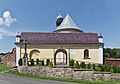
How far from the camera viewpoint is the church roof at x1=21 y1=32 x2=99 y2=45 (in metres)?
41.8

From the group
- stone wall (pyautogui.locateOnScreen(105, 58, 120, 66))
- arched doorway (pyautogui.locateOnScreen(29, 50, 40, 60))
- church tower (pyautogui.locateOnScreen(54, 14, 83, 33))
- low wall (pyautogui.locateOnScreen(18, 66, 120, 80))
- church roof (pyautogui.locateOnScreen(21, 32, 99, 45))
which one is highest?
church tower (pyautogui.locateOnScreen(54, 14, 83, 33))

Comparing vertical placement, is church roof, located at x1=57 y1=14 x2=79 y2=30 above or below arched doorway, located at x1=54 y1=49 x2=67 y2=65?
above

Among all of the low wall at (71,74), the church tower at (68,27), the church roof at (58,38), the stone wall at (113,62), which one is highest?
the church tower at (68,27)

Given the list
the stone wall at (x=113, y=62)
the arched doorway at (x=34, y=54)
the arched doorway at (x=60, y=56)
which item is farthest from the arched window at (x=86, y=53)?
the arched doorway at (x=34, y=54)

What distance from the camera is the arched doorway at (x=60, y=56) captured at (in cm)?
4169

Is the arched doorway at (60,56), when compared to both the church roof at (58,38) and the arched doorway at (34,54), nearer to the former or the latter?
the church roof at (58,38)

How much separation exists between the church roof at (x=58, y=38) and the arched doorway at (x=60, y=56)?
4.95 ft

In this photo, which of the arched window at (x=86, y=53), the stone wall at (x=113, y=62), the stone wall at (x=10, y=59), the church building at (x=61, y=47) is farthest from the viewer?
the arched window at (x=86, y=53)

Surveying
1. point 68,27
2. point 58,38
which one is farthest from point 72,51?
point 68,27

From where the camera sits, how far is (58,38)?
141ft

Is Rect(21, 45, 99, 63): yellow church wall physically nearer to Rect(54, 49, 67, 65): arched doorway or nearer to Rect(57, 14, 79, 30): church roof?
Rect(54, 49, 67, 65): arched doorway

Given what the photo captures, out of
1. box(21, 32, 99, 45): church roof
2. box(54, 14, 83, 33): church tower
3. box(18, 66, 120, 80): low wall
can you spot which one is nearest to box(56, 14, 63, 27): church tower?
box(54, 14, 83, 33): church tower

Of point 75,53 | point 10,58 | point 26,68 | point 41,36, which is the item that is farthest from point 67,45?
point 26,68

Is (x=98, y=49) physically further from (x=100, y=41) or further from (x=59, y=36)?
(x=59, y=36)
